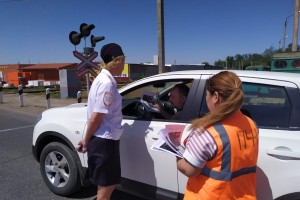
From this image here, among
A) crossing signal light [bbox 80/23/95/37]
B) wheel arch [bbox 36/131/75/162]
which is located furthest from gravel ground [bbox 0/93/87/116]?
wheel arch [bbox 36/131/75/162]

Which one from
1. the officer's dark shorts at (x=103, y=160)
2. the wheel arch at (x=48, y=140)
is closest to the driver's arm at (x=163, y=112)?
the officer's dark shorts at (x=103, y=160)

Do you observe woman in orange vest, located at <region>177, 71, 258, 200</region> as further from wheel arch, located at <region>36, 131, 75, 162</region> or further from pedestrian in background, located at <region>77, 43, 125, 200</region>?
wheel arch, located at <region>36, 131, 75, 162</region>

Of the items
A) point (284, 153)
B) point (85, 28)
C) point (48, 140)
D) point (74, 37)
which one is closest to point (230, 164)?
point (284, 153)

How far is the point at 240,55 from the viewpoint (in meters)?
114

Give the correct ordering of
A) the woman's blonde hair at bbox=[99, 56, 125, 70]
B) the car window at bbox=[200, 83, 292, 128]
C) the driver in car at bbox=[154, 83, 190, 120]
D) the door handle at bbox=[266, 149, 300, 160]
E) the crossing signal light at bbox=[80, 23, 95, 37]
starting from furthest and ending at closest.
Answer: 1. the crossing signal light at bbox=[80, 23, 95, 37]
2. the driver in car at bbox=[154, 83, 190, 120]
3. the woman's blonde hair at bbox=[99, 56, 125, 70]
4. the car window at bbox=[200, 83, 292, 128]
5. the door handle at bbox=[266, 149, 300, 160]

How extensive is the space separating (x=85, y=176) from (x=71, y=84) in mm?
14928

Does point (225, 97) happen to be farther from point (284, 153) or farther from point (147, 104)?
point (147, 104)

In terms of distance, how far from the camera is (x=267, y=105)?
2.77 meters

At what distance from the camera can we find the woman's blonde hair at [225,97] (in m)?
1.65

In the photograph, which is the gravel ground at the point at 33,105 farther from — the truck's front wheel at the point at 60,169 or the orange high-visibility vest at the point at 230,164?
the orange high-visibility vest at the point at 230,164

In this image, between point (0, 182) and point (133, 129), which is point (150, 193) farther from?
point (0, 182)

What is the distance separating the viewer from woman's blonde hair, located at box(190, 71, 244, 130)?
5.40ft

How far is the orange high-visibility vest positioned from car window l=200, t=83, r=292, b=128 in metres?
0.84

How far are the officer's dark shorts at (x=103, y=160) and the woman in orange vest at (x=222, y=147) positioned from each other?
1.13 meters
